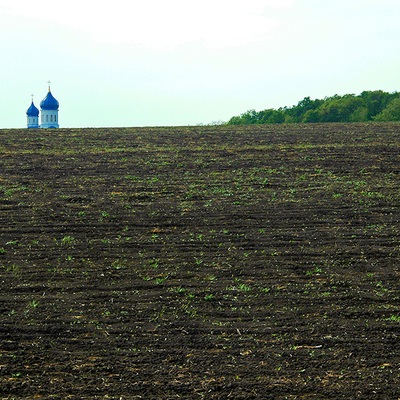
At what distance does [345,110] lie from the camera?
47.6 m

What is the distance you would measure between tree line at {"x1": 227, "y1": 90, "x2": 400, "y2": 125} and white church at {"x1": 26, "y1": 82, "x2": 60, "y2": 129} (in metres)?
28.5

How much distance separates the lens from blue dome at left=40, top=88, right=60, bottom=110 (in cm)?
7875

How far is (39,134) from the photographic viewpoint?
27.2 meters

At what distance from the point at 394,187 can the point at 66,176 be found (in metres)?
7.62

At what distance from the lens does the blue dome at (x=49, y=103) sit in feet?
258

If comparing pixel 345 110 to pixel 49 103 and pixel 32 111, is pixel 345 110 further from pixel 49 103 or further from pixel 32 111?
pixel 32 111

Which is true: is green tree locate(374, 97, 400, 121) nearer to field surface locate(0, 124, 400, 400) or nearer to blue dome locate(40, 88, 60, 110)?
field surface locate(0, 124, 400, 400)

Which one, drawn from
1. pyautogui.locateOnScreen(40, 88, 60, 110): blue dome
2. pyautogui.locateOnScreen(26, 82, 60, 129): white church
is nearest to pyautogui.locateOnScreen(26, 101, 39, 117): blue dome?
pyautogui.locateOnScreen(26, 82, 60, 129): white church

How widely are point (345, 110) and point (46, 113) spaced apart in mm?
40650

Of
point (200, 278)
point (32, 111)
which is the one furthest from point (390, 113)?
point (32, 111)

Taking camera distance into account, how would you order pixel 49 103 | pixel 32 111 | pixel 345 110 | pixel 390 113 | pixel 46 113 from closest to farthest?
pixel 390 113 → pixel 345 110 → pixel 49 103 → pixel 46 113 → pixel 32 111

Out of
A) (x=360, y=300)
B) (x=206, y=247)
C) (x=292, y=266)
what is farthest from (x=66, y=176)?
(x=360, y=300)

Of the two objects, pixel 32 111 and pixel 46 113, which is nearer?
pixel 46 113

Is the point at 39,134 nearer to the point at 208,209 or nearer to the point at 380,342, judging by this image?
the point at 208,209
